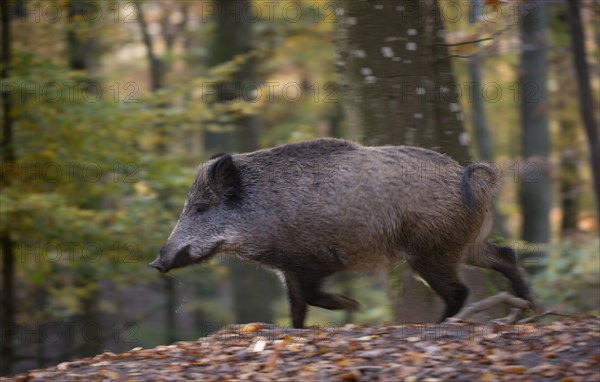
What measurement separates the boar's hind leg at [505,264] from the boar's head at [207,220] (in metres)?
2.15

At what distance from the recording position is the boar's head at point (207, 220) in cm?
679

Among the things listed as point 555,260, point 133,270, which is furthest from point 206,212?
point 555,260

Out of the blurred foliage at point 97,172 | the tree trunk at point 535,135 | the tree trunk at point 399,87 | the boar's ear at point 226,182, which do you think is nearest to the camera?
the boar's ear at point 226,182

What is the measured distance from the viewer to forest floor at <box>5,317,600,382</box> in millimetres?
4613

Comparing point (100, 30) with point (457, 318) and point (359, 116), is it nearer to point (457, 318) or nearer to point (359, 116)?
point (359, 116)

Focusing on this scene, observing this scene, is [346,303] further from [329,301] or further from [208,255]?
[208,255]

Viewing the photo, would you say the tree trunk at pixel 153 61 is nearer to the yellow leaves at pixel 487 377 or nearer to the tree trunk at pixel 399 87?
the tree trunk at pixel 399 87

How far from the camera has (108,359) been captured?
574 centimetres

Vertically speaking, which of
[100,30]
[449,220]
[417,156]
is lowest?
[449,220]

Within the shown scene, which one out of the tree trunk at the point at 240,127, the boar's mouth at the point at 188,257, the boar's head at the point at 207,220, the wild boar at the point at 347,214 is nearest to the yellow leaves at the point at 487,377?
the wild boar at the point at 347,214

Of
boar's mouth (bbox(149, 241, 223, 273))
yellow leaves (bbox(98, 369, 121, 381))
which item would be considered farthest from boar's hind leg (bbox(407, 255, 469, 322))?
yellow leaves (bbox(98, 369, 121, 381))

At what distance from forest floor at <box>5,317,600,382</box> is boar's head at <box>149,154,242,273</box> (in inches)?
45.5

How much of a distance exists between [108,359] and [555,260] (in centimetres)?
799

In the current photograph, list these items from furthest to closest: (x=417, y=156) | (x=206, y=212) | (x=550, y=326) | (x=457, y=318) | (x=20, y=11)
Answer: (x=20, y=11) < (x=206, y=212) < (x=417, y=156) < (x=457, y=318) < (x=550, y=326)
